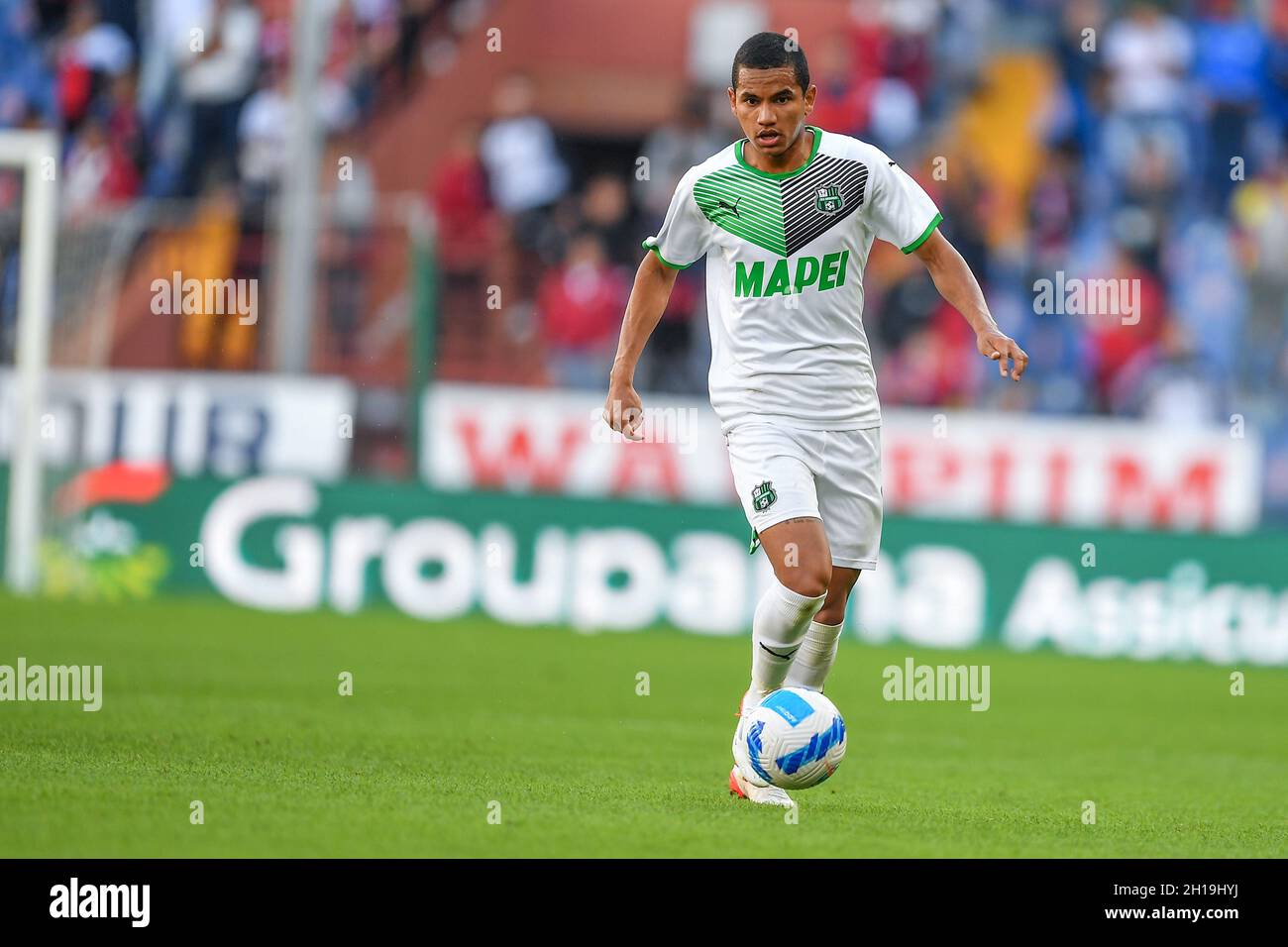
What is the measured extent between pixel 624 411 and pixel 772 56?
1.33m

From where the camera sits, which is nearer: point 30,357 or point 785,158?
point 785,158

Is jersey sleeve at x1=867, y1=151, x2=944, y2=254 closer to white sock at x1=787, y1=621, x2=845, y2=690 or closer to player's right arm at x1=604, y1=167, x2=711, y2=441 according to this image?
player's right arm at x1=604, y1=167, x2=711, y2=441

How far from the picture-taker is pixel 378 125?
20234mm

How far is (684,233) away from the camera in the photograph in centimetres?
743

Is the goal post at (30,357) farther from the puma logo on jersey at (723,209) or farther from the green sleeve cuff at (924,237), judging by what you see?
the green sleeve cuff at (924,237)

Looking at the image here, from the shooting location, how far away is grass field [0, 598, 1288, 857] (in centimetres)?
630

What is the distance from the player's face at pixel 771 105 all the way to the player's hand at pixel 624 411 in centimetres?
97

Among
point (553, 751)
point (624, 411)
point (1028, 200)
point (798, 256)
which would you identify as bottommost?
point (553, 751)

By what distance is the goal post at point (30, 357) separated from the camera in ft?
51.8

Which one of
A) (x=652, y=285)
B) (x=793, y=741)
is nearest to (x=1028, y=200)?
(x=652, y=285)

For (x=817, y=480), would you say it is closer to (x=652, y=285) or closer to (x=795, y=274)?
(x=795, y=274)

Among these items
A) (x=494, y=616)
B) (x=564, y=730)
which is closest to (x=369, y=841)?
(x=564, y=730)

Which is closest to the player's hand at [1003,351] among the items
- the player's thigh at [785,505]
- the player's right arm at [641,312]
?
the player's thigh at [785,505]
